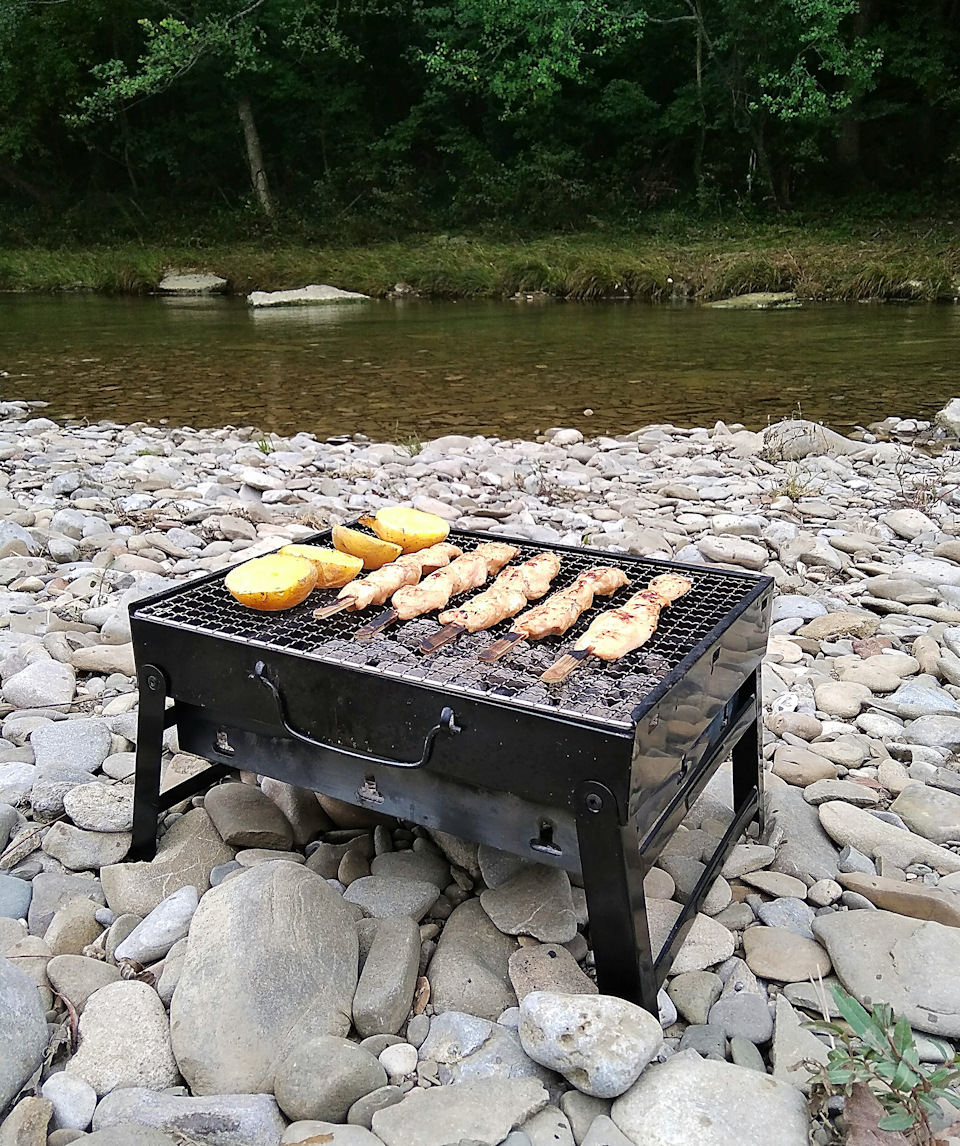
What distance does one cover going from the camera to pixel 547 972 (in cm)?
200

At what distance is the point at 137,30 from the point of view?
28641 millimetres

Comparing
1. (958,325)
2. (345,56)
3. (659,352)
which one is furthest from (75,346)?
(345,56)

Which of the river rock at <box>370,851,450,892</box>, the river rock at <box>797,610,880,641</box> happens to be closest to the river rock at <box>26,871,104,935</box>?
the river rock at <box>370,851,450,892</box>

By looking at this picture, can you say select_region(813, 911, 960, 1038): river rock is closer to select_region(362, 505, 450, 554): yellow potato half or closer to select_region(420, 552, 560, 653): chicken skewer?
select_region(420, 552, 560, 653): chicken skewer

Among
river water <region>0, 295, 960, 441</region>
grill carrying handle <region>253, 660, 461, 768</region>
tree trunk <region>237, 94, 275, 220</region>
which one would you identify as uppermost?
tree trunk <region>237, 94, 275, 220</region>

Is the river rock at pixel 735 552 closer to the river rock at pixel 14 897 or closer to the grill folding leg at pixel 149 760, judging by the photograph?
the grill folding leg at pixel 149 760

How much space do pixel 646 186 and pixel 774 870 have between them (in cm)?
2674

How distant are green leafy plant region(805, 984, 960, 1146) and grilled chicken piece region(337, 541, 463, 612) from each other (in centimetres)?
130

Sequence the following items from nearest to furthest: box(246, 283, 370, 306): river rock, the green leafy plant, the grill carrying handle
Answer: the green leafy plant, the grill carrying handle, box(246, 283, 370, 306): river rock

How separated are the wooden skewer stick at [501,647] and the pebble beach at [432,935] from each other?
0.58 metres

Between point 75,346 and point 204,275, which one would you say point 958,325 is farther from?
point 204,275

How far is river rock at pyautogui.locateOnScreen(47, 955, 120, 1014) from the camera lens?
78.0 inches

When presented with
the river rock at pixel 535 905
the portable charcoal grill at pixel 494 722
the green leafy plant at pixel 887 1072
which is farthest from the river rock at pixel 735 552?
the green leafy plant at pixel 887 1072

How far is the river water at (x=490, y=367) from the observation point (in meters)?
8.69
